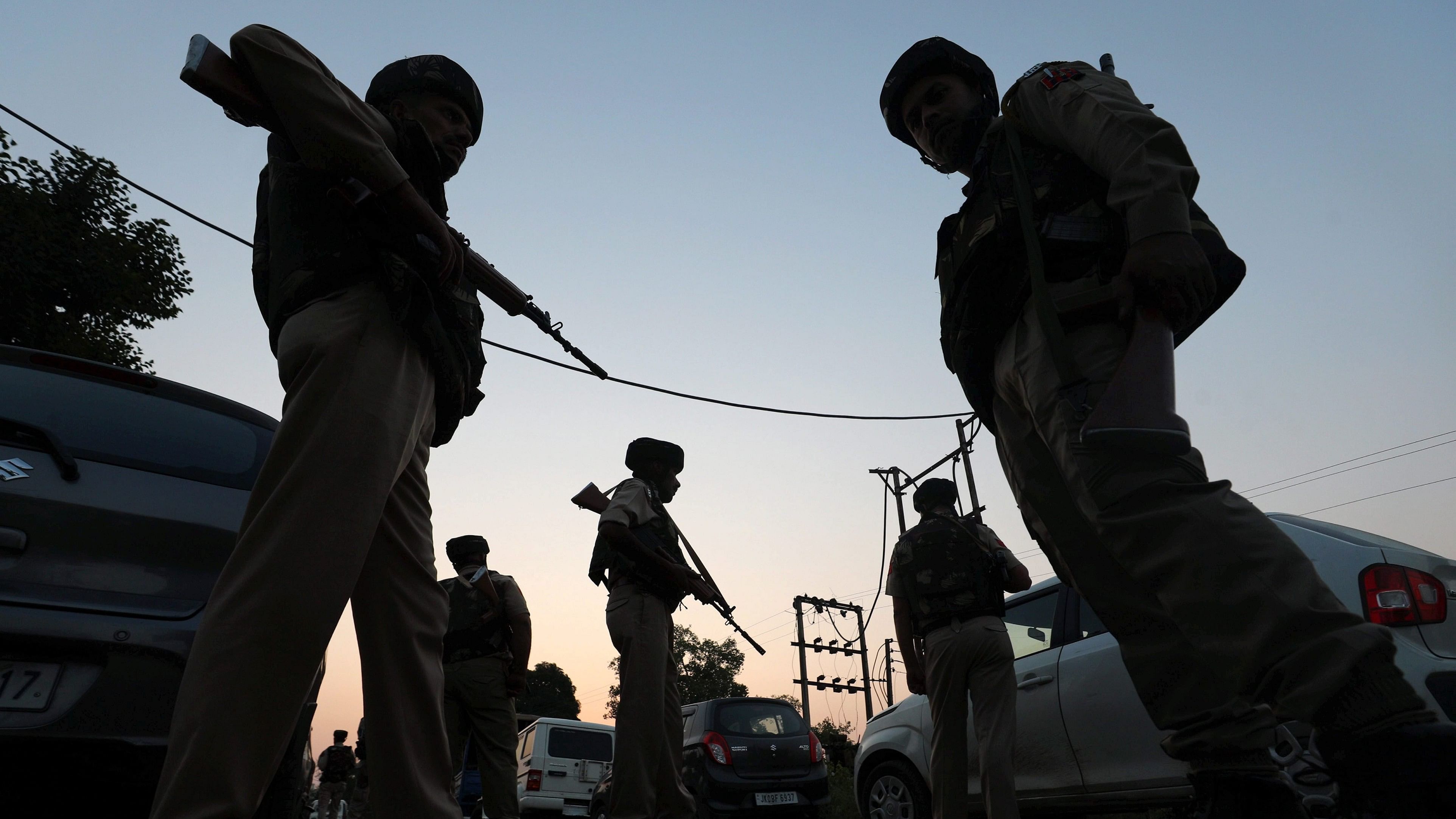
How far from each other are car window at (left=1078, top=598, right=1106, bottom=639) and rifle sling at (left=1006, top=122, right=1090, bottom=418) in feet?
11.3

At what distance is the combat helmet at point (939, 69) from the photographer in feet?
7.32

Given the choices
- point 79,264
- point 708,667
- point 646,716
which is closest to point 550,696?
point 708,667

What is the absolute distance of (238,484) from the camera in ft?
7.99

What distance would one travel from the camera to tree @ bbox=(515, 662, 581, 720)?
64.6m

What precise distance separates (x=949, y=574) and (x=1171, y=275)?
3.28 meters

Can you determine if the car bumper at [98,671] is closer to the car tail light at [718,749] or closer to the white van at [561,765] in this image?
the car tail light at [718,749]

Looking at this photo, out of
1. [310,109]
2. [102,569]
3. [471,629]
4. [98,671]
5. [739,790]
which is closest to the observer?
[310,109]

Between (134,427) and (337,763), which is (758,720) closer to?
(134,427)

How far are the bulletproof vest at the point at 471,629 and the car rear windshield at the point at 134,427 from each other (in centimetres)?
335

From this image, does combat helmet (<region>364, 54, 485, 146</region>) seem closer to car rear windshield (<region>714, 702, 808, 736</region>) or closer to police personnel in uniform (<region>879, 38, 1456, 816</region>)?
police personnel in uniform (<region>879, 38, 1456, 816</region>)

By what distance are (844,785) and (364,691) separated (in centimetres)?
1347

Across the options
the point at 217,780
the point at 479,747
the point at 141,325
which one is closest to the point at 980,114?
the point at 217,780

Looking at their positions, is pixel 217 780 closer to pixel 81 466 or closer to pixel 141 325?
pixel 81 466

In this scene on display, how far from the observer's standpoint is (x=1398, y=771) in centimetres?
108
